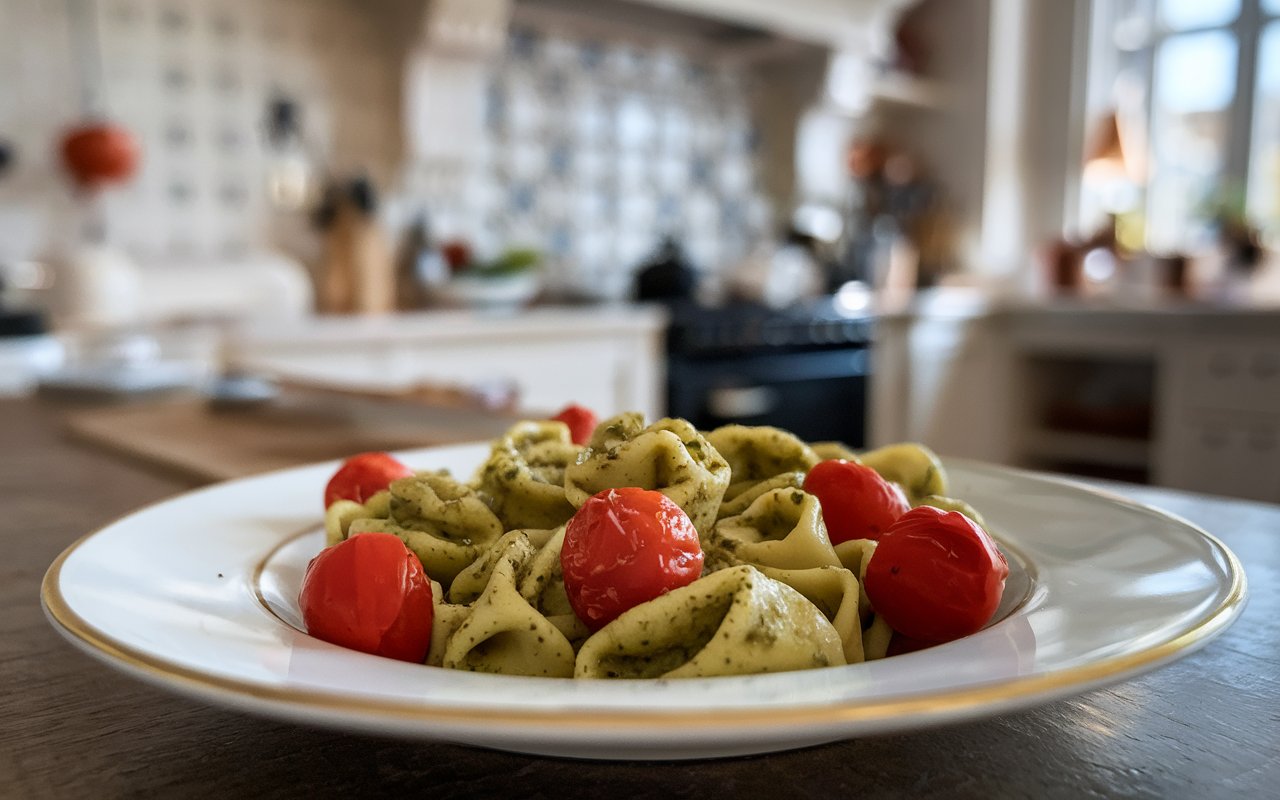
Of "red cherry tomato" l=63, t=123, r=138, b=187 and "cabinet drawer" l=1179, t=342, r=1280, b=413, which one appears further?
"cabinet drawer" l=1179, t=342, r=1280, b=413

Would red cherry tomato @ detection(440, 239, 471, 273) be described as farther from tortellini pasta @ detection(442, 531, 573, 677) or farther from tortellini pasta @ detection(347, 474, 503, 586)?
tortellini pasta @ detection(442, 531, 573, 677)

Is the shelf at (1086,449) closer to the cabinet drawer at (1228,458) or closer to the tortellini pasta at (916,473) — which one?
the cabinet drawer at (1228,458)

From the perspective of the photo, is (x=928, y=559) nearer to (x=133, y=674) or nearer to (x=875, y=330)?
(x=133, y=674)

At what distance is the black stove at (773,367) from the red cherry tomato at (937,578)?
2463mm

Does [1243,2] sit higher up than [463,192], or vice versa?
[1243,2]

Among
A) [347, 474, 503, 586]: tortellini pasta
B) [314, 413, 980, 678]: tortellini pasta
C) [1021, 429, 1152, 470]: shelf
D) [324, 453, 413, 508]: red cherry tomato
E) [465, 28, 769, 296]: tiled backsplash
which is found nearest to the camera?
[314, 413, 980, 678]: tortellini pasta

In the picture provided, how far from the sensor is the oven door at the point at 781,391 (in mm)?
2990

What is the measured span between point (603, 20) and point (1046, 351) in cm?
212

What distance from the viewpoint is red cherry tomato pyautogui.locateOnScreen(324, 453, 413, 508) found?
2.06 ft

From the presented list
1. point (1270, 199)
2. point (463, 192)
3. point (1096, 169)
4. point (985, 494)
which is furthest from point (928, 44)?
point (985, 494)

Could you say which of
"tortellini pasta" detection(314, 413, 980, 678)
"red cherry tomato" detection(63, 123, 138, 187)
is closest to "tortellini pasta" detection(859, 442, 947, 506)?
"tortellini pasta" detection(314, 413, 980, 678)

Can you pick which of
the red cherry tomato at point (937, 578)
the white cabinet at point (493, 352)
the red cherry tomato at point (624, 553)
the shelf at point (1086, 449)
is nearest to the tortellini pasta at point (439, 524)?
the red cherry tomato at point (624, 553)

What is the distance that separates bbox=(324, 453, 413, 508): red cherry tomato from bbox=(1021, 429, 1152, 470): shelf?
3.57 m

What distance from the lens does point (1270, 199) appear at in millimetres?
3900
